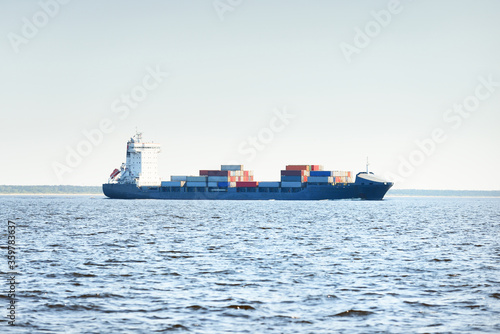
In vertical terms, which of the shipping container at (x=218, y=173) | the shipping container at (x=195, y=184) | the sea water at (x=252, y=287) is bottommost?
the sea water at (x=252, y=287)

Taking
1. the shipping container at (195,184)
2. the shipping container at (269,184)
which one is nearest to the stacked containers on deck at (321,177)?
the shipping container at (269,184)

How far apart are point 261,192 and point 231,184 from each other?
716 centimetres

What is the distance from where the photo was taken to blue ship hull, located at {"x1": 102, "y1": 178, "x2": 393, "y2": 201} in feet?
425

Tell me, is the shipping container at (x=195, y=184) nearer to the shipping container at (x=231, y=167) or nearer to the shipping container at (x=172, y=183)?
the shipping container at (x=172, y=183)

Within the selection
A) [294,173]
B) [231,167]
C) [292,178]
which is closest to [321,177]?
[294,173]

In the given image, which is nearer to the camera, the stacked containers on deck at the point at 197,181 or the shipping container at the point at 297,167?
the shipping container at the point at 297,167

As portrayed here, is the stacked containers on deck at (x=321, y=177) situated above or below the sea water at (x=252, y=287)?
above

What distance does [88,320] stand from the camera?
48.9 feet

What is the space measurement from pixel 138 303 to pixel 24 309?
3001 mm

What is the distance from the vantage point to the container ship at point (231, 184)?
129875 millimetres

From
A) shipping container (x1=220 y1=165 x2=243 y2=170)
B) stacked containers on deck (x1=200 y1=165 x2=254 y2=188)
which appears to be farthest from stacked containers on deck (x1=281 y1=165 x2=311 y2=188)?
shipping container (x1=220 y1=165 x2=243 y2=170)

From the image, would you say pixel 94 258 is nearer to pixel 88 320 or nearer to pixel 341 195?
pixel 88 320

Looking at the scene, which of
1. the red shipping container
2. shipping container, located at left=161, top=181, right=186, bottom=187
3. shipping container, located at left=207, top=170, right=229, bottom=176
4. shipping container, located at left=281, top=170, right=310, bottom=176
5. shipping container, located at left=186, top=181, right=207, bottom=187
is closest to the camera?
shipping container, located at left=281, top=170, right=310, bottom=176

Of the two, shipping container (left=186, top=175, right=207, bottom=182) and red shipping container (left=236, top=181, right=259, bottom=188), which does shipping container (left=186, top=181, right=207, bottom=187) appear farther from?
red shipping container (left=236, top=181, right=259, bottom=188)
